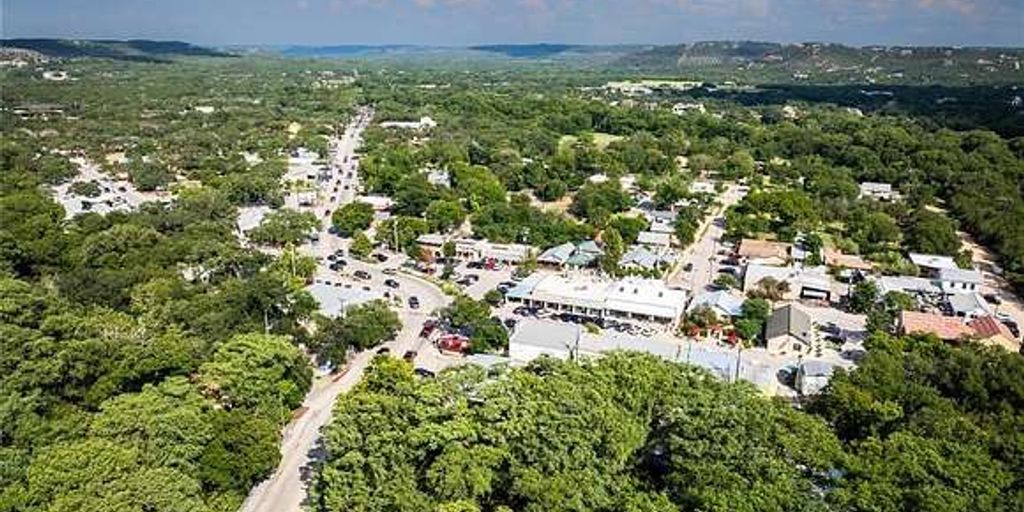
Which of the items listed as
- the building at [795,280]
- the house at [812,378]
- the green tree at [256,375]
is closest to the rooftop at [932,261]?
the building at [795,280]

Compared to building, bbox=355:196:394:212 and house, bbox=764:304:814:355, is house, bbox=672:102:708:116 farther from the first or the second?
house, bbox=764:304:814:355

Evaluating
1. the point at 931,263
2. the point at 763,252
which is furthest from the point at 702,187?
the point at 931,263

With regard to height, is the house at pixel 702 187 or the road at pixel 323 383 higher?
the house at pixel 702 187

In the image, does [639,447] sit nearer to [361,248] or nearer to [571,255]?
[571,255]

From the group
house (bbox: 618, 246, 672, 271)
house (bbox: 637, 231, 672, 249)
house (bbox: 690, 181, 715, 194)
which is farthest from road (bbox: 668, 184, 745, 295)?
house (bbox: 690, 181, 715, 194)

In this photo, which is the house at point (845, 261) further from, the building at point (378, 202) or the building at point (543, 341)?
the building at point (378, 202)
